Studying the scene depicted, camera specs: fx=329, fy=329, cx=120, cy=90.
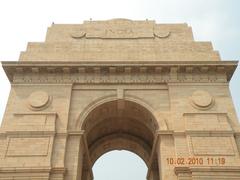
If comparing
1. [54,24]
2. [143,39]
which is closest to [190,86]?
[143,39]

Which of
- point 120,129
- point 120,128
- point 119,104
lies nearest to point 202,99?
point 119,104

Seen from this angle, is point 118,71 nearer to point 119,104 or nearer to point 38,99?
point 119,104

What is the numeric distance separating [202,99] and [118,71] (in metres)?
6.04

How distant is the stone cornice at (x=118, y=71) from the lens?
22781 mm

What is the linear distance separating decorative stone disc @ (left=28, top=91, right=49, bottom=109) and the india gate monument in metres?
0.07

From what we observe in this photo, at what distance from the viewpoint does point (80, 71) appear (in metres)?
A: 23.0

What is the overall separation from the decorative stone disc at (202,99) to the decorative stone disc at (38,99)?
384 inches

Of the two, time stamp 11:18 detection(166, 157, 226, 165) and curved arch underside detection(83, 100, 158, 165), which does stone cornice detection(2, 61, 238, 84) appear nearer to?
curved arch underside detection(83, 100, 158, 165)

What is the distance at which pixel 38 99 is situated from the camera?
71.4 feet

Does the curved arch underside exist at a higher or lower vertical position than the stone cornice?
lower

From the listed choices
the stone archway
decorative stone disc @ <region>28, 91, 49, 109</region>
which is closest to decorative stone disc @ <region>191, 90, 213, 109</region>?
the stone archway

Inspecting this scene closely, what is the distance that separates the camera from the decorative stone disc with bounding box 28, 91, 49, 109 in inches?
845

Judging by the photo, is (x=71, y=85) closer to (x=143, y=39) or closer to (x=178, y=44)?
(x=143, y=39)
